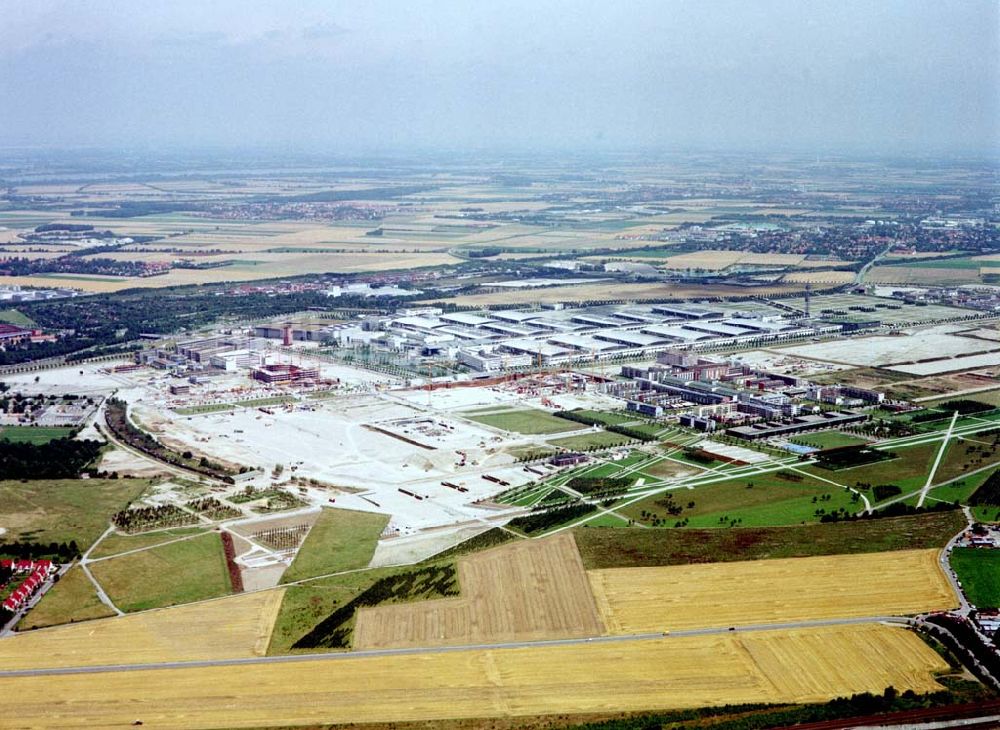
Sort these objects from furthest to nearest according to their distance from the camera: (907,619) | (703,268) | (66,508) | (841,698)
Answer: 1. (703,268)
2. (66,508)
3. (907,619)
4. (841,698)

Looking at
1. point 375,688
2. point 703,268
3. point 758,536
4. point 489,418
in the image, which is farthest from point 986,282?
point 375,688

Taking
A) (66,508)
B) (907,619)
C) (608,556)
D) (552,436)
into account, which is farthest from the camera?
(552,436)

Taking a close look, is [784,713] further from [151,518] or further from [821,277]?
[821,277]

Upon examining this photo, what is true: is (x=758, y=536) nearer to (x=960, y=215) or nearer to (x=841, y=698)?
(x=841, y=698)

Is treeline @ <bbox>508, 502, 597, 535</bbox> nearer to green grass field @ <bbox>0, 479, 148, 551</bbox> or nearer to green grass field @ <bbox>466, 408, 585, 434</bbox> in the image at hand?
green grass field @ <bbox>466, 408, 585, 434</bbox>

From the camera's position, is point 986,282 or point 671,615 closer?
point 671,615

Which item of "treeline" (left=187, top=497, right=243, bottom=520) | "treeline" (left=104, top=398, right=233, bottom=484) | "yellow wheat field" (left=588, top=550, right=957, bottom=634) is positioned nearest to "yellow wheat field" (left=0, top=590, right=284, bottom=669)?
"treeline" (left=187, top=497, right=243, bottom=520)

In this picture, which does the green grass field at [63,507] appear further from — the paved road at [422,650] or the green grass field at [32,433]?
the paved road at [422,650]

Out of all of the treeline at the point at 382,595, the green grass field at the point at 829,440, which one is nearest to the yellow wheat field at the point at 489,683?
the treeline at the point at 382,595
